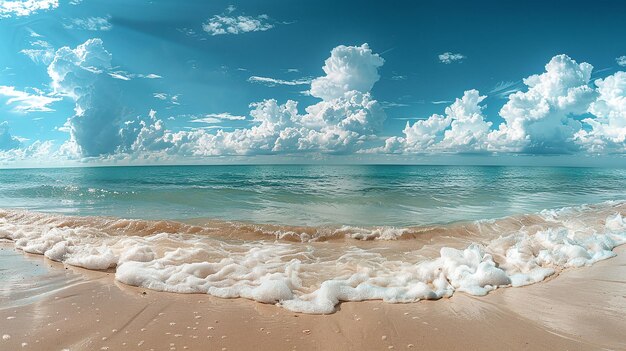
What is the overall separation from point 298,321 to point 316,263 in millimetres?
2717

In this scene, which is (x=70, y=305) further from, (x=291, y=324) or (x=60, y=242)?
(x=60, y=242)

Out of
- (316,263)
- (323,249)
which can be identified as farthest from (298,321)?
(323,249)

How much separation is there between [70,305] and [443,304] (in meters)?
4.76

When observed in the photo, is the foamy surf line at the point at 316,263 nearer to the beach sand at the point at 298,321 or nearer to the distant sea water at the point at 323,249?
the distant sea water at the point at 323,249

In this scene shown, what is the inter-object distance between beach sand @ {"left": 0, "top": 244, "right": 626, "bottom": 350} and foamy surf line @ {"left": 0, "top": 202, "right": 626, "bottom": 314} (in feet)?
0.78

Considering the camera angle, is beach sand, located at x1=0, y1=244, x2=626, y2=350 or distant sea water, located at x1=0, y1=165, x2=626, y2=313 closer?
beach sand, located at x1=0, y1=244, x2=626, y2=350

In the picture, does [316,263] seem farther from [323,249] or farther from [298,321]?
[298,321]

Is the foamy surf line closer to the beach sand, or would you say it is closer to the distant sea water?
the distant sea water

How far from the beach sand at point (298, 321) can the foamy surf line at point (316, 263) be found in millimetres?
237

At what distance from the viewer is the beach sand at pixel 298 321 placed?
11.3ft

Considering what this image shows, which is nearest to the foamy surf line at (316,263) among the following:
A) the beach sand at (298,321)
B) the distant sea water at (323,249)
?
the distant sea water at (323,249)

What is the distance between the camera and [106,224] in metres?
10.7

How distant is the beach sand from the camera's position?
11.3 feet

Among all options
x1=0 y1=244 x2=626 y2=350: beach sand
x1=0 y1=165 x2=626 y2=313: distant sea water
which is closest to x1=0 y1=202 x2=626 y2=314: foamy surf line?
x1=0 y1=165 x2=626 y2=313: distant sea water
